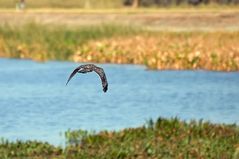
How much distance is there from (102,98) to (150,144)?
1154 centimetres

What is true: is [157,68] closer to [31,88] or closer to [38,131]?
[31,88]

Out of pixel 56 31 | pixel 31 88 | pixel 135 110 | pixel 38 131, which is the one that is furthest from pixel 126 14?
pixel 38 131

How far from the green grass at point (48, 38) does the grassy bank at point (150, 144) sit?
23.5 meters

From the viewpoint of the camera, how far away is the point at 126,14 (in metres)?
62.4

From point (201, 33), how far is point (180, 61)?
766 cm

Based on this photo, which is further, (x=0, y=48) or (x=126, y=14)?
(x=126, y=14)

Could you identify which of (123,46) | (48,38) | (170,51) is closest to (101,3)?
(48,38)

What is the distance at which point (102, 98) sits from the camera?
30500 millimetres

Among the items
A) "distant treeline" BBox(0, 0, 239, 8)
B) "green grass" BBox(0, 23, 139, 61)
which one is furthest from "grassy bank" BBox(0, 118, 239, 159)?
"distant treeline" BBox(0, 0, 239, 8)

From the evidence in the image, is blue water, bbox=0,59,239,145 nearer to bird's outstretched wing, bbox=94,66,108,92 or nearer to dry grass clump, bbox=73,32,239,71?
dry grass clump, bbox=73,32,239,71

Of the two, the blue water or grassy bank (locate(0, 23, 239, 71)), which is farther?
grassy bank (locate(0, 23, 239, 71))

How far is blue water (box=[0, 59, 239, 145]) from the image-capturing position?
24.6 meters

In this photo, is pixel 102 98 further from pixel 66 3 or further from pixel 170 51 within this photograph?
pixel 66 3

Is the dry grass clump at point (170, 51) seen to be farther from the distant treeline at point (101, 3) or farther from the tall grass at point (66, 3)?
the tall grass at point (66, 3)
